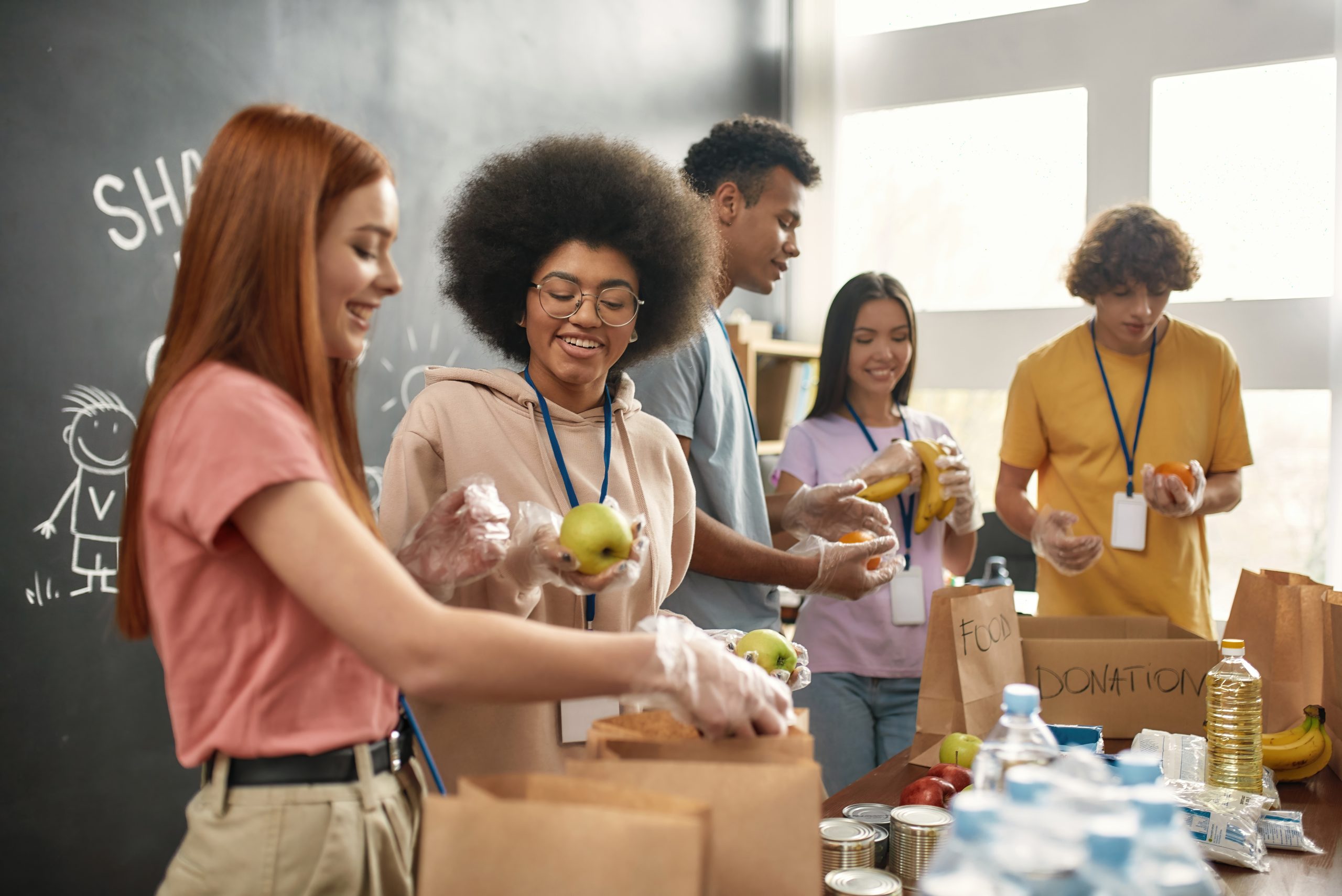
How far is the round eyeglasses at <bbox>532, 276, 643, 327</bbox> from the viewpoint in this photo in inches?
61.2

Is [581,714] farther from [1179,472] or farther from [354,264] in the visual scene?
[1179,472]

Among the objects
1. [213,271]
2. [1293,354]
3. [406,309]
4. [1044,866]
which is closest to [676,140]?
[406,309]

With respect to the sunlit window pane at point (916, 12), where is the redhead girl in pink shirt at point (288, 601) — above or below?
below

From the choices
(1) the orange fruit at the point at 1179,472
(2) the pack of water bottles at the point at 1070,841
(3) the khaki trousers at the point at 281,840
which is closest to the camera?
(2) the pack of water bottles at the point at 1070,841

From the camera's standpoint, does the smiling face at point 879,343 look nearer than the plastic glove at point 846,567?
No

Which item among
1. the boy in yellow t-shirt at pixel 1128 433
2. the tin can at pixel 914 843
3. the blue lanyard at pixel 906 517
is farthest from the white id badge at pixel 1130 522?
the tin can at pixel 914 843

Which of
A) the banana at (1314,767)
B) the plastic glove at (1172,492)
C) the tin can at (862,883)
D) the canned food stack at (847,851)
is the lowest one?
the banana at (1314,767)

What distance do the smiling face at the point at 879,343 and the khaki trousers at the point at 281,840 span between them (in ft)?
6.16

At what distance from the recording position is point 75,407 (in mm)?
1954

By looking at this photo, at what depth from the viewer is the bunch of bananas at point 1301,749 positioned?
5.40 ft

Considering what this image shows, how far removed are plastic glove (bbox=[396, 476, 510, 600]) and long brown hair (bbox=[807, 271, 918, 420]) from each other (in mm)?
1420

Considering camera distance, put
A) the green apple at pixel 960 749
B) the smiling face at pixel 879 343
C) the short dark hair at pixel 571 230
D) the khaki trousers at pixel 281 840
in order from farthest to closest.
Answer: the smiling face at pixel 879 343, the short dark hair at pixel 571 230, the green apple at pixel 960 749, the khaki trousers at pixel 281 840

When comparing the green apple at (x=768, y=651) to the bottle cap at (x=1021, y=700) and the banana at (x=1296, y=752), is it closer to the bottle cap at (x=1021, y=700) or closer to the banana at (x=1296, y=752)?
the bottle cap at (x=1021, y=700)

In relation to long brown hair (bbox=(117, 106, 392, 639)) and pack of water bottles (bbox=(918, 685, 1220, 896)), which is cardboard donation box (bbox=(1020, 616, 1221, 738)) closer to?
pack of water bottles (bbox=(918, 685, 1220, 896))
